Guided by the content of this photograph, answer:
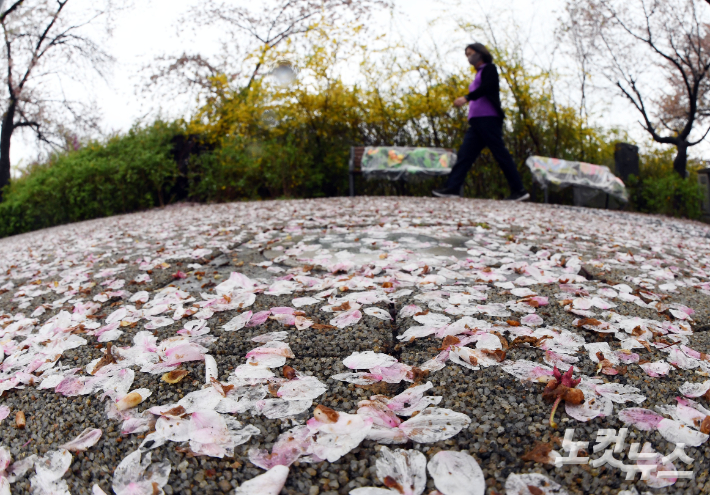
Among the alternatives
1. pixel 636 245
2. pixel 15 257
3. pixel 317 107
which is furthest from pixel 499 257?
pixel 317 107

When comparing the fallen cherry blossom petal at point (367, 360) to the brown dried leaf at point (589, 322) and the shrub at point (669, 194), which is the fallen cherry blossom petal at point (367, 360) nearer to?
the brown dried leaf at point (589, 322)

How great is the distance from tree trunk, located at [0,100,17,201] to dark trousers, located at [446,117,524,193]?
11385 millimetres

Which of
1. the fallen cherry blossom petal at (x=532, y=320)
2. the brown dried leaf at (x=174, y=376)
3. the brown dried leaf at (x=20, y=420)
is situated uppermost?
the fallen cherry blossom petal at (x=532, y=320)

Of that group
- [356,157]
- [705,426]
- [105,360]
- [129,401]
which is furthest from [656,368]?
[356,157]

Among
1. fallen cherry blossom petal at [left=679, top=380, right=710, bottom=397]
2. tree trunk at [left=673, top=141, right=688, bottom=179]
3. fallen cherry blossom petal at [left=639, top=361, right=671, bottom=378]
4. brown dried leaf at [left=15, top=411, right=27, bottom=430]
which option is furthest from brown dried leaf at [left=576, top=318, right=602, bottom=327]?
tree trunk at [left=673, top=141, right=688, bottom=179]

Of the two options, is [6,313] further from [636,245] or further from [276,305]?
[636,245]

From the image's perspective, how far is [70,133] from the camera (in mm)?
13844

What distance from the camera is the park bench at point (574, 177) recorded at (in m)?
6.20

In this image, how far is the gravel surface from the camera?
2.82 ft

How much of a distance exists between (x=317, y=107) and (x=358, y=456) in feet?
21.9

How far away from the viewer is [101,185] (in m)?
6.79

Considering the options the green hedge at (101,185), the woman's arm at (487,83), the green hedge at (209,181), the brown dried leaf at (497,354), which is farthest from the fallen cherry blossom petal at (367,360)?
the green hedge at (101,185)

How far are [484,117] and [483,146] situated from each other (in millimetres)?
377

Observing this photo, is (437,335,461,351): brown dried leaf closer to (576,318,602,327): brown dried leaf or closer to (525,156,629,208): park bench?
(576,318,602,327): brown dried leaf
